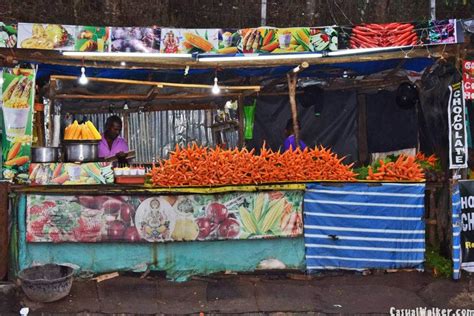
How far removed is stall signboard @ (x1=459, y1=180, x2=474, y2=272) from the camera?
22.9 feet

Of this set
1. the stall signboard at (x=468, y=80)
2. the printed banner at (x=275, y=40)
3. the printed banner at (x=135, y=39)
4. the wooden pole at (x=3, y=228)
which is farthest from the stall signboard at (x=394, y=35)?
the wooden pole at (x=3, y=228)

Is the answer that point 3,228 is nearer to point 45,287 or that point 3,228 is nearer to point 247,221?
point 45,287

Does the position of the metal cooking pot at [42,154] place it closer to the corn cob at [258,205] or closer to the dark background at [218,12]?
the corn cob at [258,205]

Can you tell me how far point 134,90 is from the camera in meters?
8.66

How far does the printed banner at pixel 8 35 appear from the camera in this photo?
6070mm

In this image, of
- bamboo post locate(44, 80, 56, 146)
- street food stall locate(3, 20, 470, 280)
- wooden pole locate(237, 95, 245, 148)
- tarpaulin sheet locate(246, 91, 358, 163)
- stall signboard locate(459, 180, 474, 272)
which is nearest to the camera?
street food stall locate(3, 20, 470, 280)

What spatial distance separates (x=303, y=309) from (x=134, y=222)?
2.56 metres

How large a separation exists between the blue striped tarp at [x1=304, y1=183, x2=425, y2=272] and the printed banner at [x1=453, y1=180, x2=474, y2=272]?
0.64 m

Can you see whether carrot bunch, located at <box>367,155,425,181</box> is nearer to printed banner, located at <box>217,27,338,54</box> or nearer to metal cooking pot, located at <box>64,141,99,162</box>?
printed banner, located at <box>217,27,338,54</box>

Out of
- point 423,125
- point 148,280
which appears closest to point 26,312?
point 148,280

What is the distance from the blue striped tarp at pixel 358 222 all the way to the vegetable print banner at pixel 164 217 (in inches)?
12.0

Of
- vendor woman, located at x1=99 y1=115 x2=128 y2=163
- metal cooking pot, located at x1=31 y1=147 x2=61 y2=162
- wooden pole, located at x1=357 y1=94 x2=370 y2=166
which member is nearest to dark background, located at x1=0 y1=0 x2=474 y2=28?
wooden pole, located at x1=357 y1=94 x2=370 y2=166

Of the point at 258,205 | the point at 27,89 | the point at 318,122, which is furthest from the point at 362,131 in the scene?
the point at 27,89

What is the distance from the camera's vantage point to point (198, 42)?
Answer: 6633 millimetres
